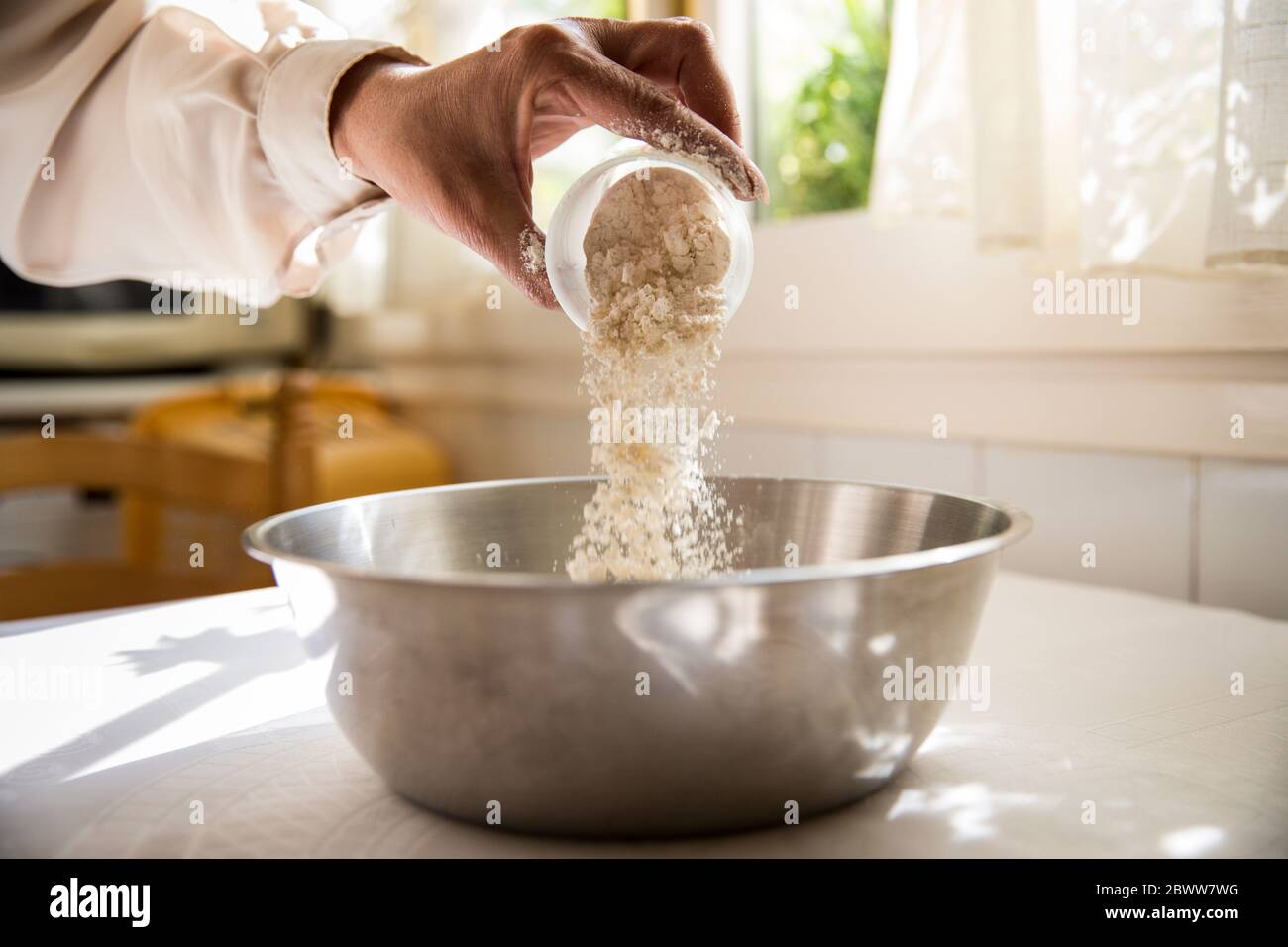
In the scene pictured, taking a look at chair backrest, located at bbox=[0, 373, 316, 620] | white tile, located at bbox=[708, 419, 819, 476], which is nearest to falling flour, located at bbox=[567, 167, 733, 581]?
white tile, located at bbox=[708, 419, 819, 476]

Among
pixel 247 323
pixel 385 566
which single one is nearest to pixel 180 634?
pixel 385 566

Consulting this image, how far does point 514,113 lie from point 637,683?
1.04 feet

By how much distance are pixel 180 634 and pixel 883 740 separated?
448mm

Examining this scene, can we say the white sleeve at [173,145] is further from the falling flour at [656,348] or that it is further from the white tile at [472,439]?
the white tile at [472,439]

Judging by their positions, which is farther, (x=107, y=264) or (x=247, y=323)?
(x=247, y=323)

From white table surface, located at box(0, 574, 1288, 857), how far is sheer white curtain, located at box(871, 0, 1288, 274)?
254 millimetres

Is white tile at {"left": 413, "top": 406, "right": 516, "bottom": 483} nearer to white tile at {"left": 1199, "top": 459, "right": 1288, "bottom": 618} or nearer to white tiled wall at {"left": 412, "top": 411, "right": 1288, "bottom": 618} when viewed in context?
white tiled wall at {"left": 412, "top": 411, "right": 1288, "bottom": 618}

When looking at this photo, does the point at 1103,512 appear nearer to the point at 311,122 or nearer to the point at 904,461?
the point at 904,461

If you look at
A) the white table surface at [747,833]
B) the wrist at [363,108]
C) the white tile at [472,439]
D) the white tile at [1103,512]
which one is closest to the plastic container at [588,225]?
the wrist at [363,108]

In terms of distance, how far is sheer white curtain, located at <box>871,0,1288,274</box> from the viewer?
24.6 inches

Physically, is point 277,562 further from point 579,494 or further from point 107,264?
point 107,264

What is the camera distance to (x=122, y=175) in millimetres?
803

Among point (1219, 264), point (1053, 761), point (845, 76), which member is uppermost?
point (845, 76)

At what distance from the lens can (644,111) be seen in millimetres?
510
